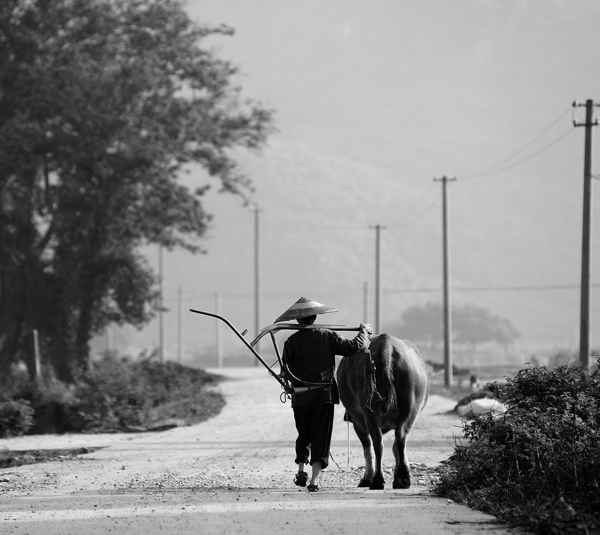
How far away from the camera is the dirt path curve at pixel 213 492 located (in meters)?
9.88

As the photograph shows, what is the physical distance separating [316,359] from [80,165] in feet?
103

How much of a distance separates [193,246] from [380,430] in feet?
115

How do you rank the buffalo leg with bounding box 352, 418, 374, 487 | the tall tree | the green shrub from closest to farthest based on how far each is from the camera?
the buffalo leg with bounding box 352, 418, 374, 487
the green shrub
the tall tree

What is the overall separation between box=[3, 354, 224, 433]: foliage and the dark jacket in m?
12.9

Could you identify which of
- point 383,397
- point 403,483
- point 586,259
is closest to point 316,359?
point 383,397

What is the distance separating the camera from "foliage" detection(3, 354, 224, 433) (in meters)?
26.9

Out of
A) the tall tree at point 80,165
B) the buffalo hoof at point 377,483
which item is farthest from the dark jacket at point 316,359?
the tall tree at point 80,165

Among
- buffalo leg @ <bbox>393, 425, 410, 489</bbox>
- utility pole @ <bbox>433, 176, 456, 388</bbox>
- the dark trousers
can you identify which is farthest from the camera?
utility pole @ <bbox>433, 176, 456, 388</bbox>

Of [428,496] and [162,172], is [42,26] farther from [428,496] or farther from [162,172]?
[428,496]

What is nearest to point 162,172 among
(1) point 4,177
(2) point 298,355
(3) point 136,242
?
(3) point 136,242

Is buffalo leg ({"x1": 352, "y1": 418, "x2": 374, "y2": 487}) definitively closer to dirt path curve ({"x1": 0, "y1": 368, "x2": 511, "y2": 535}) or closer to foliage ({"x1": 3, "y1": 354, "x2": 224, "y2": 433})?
dirt path curve ({"x1": 0, "y1": 368, "x2": 511, "y2": 535})

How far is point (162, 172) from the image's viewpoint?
147 feet

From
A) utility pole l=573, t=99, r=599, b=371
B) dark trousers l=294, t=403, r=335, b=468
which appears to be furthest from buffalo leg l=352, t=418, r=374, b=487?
utility pole l=573, t=99, r=599, b=371

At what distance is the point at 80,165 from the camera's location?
141 feet
